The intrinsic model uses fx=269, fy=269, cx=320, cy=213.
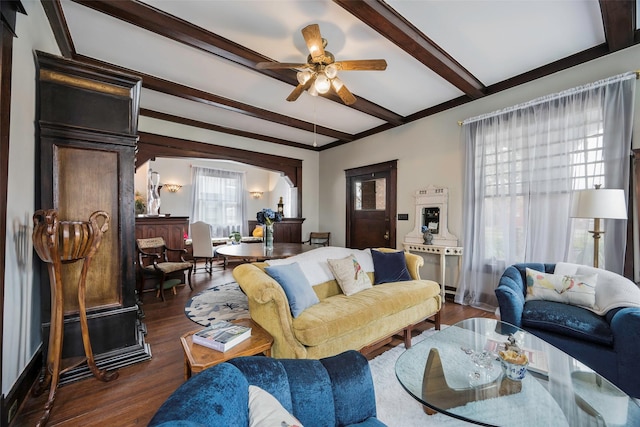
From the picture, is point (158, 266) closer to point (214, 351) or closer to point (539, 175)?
point (214, 351)

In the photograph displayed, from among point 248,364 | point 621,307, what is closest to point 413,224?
point 621,307

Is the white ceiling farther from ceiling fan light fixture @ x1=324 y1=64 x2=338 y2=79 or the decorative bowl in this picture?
the decorative bowl

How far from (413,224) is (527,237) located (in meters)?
1.63

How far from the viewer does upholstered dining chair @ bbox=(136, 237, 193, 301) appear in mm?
3910

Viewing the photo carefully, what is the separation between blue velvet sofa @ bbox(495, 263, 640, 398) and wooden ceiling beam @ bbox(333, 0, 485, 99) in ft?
7.57

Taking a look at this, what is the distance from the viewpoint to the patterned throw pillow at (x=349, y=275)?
2729 mm

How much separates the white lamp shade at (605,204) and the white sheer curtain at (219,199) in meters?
8.17

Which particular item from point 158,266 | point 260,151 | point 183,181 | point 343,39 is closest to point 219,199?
point 183,181

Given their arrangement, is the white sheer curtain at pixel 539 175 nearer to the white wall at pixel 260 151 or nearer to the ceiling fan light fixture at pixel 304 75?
the ceiling fan light fixture at pixel 304 75

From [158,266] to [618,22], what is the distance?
5718 millimetres

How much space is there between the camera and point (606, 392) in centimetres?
133

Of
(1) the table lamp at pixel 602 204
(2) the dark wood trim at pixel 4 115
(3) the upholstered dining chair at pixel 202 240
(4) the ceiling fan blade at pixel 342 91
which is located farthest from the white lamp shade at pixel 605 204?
(3) the upholstered dining chair at pixel 202 240

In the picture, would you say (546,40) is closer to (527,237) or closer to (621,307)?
(527,237)

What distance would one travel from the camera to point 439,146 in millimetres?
4211
